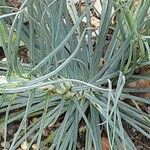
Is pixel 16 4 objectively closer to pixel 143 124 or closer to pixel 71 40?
pixel 71 40

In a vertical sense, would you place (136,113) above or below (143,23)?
below

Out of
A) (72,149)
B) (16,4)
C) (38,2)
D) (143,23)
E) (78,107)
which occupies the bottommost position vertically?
(72,149)

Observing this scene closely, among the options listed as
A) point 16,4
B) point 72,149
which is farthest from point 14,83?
point 16,4

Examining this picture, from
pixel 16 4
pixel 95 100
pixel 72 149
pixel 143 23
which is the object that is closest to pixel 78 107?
pixel 95 100

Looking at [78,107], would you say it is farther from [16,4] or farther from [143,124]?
[16,4]

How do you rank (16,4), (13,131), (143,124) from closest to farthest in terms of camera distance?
(143,124) → (13,131) → (16,4)

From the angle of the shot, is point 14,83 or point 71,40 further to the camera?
point 71,40

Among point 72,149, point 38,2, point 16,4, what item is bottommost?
point 72,149

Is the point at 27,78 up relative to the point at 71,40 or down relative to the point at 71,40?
down

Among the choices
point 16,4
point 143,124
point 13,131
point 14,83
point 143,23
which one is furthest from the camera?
point 16,4
